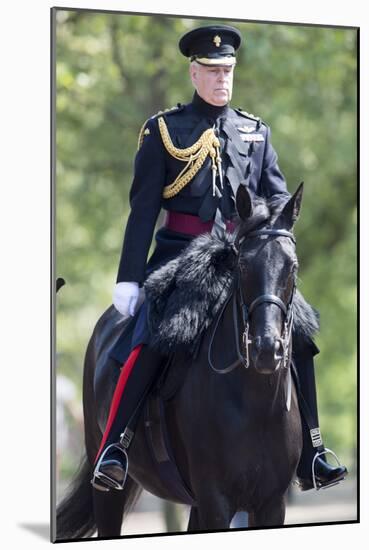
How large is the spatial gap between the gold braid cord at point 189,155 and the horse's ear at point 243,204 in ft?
2.68

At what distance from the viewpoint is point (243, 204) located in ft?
21.4

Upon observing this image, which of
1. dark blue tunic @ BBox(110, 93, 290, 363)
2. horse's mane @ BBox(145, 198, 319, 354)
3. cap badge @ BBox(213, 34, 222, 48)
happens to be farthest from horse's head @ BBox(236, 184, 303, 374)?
cap badge @ BBox(213, 34, 222, 48)

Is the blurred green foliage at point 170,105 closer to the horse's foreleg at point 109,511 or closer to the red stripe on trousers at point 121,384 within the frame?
the horse's foreleg at point 109,511

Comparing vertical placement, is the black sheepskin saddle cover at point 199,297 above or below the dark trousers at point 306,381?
above

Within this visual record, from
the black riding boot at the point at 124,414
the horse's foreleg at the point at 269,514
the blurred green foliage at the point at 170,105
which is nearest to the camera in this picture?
the horse's foreleg at the point at 269,514

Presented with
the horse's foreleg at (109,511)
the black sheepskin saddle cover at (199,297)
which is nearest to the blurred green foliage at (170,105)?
the horse's foreleg at (109,511)

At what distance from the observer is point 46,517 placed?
826 cm

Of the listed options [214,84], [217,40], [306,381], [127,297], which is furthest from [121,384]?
[217,40]

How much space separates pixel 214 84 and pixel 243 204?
114 cm

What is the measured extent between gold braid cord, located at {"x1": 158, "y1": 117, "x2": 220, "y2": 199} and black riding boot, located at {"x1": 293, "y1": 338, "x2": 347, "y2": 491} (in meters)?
1.06

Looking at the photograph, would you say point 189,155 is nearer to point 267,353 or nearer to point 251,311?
point 251,311

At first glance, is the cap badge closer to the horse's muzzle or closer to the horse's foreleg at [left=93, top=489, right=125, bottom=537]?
the horse's muzzle

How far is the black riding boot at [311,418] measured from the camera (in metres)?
7.02

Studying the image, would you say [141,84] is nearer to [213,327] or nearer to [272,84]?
[272,84]
